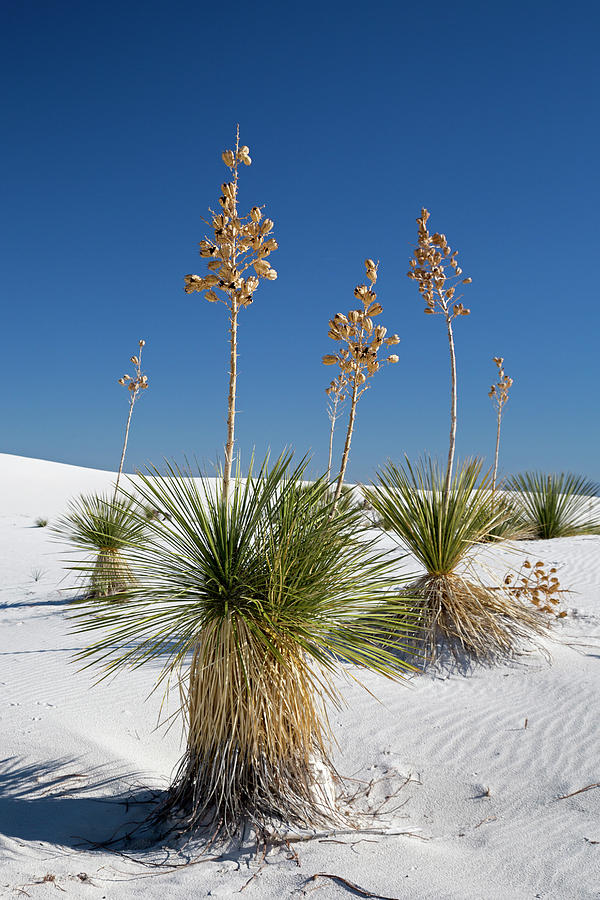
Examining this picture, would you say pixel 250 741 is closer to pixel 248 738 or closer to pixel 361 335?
pixel 248 738

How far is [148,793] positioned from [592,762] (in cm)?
246

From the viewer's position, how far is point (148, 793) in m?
3.35

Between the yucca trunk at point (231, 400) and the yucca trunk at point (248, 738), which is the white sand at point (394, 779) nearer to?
the yucca trunk at point (248, 738)

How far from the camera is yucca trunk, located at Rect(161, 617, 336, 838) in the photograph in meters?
2.67

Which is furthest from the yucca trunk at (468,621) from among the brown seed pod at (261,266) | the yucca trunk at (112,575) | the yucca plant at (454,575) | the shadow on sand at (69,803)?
the brown seed pod at (261,266)

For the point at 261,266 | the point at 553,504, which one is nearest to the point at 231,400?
the point at 261,266

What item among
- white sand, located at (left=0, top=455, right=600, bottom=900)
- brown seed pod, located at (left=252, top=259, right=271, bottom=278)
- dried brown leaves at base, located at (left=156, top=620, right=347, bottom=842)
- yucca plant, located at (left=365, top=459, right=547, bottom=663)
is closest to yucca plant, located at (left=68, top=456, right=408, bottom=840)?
dried brown leaves at base, located at (left=156, top=620, right=347, bottom=842)

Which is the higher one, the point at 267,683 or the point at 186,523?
the point at 186,523

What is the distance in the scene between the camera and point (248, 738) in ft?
9.05

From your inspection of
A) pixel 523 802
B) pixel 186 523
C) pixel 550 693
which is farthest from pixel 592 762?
pixel 186 523

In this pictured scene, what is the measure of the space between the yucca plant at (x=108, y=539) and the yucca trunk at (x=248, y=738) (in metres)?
0.58

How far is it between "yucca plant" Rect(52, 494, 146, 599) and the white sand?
96 cm

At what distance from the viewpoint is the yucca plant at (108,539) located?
2.91 m

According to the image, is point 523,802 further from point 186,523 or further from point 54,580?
point 54,580
